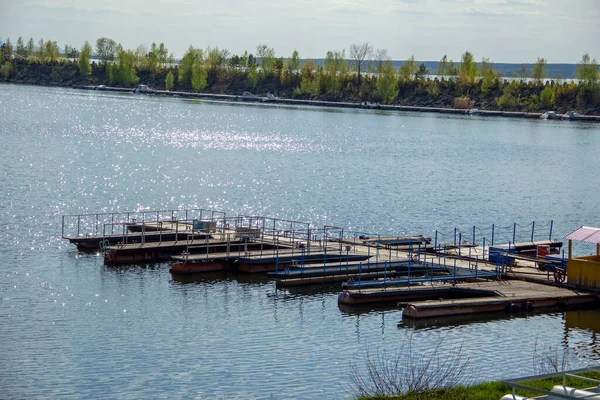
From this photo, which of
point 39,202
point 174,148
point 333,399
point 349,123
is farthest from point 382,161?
point 333,399

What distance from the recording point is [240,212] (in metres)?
68.4

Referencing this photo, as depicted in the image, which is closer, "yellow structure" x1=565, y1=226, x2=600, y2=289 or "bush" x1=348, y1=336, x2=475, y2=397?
"bush" x1=348, y1=336, x2=475, y2=397

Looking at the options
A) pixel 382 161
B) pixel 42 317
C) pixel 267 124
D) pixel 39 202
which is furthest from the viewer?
pixel 267 124

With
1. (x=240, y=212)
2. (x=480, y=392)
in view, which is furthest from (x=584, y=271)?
(x=240, y=212)

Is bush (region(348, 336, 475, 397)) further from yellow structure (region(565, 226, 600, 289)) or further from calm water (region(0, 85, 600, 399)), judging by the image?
yellow structure (region(565, 226, 600, 289))

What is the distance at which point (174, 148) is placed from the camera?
120 m

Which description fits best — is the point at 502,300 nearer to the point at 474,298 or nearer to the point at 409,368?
the point at 474,298

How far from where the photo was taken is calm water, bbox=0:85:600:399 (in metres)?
31.6

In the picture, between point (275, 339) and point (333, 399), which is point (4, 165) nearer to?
point (275, 339)

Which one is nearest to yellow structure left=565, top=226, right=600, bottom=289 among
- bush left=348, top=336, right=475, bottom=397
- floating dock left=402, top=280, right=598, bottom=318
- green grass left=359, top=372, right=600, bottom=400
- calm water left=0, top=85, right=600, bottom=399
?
floating dock left=402, top=280, right=598, bottom=318

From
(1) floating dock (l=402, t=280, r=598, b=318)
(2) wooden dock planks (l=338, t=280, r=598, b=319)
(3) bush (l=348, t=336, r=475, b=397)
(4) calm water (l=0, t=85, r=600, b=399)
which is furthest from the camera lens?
(2) wooden dock planks (l=338, t=280, r=598, b=319)

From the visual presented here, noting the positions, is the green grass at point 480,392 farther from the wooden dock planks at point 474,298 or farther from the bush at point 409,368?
the wooden dock planks at point 474,298

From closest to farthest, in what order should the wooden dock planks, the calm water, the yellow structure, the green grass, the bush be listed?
the green grass < the bush < the calm water < the wooden dock planks < the yellow structure

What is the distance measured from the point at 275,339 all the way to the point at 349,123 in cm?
14198
